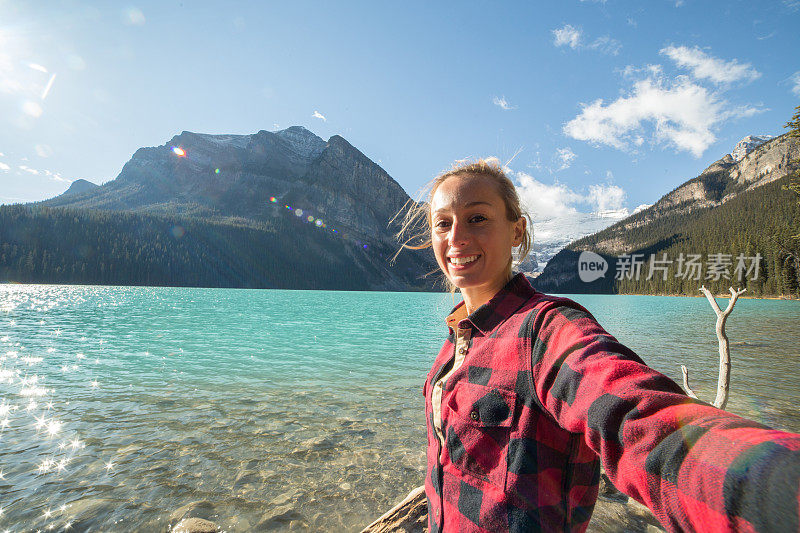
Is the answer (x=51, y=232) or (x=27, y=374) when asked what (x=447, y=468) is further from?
(x=51, y=232)

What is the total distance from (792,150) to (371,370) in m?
256

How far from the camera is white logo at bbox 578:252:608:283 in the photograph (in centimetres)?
17850

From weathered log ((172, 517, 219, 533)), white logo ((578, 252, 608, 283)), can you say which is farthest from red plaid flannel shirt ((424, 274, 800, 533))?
white logo ((578, 252, 608, 283))

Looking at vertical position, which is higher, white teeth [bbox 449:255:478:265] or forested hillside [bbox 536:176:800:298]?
forested hillside [bbox 536:176:800:298]

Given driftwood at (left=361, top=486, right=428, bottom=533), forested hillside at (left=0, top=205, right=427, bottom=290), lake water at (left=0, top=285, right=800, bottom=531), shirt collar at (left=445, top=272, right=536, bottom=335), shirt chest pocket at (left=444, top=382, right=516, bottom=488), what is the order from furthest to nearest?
forested hillside at (left=0, top=205, right=427, bottom=290)
lake water at (left=0, top=285, right=800, bottom=531)
driftwood at (left=361, top=486, right=428, bottom=533)
shirt collar at (left=445, top=272, right=536, bottom=335)
shirt chest pocket at (left=444, top=382, right=516, bottom=488)

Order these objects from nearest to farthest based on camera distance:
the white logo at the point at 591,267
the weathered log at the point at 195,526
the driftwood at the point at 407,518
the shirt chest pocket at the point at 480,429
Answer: the shirt chest pocket at the point at 480,429, the driftwood at the point at 407,518, the weathered log at the point at 195,526, the white logo at the point at 591,267

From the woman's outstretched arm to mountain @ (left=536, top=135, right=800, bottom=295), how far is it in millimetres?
37786

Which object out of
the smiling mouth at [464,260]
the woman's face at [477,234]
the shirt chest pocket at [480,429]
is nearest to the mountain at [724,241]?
the woman's face at [477,234]

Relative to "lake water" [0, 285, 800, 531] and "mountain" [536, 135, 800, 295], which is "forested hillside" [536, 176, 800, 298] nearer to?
"mountain" [536, 135, 800, 295]

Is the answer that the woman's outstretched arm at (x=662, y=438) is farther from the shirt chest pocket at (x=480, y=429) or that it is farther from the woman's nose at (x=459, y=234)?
the woman's nose at (x=459, y=234)

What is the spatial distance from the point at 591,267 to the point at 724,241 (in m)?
72.2

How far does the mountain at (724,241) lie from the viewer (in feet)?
273

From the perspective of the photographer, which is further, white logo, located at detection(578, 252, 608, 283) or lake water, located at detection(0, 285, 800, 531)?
white logo, located at detection(578, 252, 608, 283)

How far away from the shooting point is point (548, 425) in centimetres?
132
